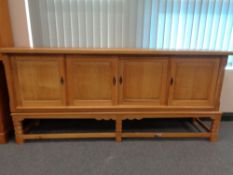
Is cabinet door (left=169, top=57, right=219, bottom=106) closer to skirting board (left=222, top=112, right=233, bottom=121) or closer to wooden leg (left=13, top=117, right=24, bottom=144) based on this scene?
skirting board (left=222, top=112, right=233, bottom=121)

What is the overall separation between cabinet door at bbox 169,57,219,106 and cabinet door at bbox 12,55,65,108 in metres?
1.04

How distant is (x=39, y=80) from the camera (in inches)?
59.0

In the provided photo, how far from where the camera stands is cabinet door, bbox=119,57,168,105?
1.50 meters

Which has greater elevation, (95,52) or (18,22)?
(18,22)

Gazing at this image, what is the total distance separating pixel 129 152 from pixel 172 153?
1.31 ft

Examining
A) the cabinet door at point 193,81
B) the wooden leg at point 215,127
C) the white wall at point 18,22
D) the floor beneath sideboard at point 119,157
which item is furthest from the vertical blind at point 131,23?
the floor beneath sideboard at point 119,157

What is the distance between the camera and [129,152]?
5.09 ft

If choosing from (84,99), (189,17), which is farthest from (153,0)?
(84,99)

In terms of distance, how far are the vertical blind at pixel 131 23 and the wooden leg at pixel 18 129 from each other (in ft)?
2.88

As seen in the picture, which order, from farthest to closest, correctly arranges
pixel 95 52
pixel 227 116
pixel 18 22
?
pixel 227 116 → pixel 18 22 → pixel 95 52

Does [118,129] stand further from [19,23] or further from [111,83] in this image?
[19,23]

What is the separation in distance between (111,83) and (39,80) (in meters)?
0.65

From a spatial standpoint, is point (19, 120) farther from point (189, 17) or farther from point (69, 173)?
point (189, 17)

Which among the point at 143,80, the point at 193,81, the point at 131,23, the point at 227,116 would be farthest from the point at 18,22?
the point at 227,116
